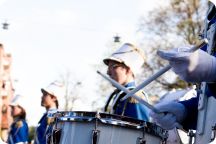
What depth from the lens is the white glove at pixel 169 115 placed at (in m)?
3.02

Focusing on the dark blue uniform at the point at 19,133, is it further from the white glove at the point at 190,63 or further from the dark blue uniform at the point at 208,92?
the white glove at the point at 190,63

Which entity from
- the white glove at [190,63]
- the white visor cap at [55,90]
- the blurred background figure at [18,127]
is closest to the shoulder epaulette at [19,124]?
the blurred background figure at [18,127]

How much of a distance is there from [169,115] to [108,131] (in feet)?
0.92

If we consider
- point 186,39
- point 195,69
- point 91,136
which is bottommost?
point 91,136

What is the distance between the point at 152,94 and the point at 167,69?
51.3 feet

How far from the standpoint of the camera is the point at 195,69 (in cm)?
251

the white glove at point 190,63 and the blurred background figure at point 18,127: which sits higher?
the white glove at point 190,63

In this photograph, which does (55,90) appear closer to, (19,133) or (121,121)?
(19,133)

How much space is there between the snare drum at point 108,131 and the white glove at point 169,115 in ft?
0.23

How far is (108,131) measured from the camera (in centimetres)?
307

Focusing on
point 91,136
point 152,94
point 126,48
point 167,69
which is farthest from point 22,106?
point 152,94

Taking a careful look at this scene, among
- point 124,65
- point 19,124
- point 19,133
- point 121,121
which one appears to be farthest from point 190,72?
point 19,124

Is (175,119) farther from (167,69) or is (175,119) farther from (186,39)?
(186,39)

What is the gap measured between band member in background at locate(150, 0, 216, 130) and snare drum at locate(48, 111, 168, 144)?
3.1 inches
